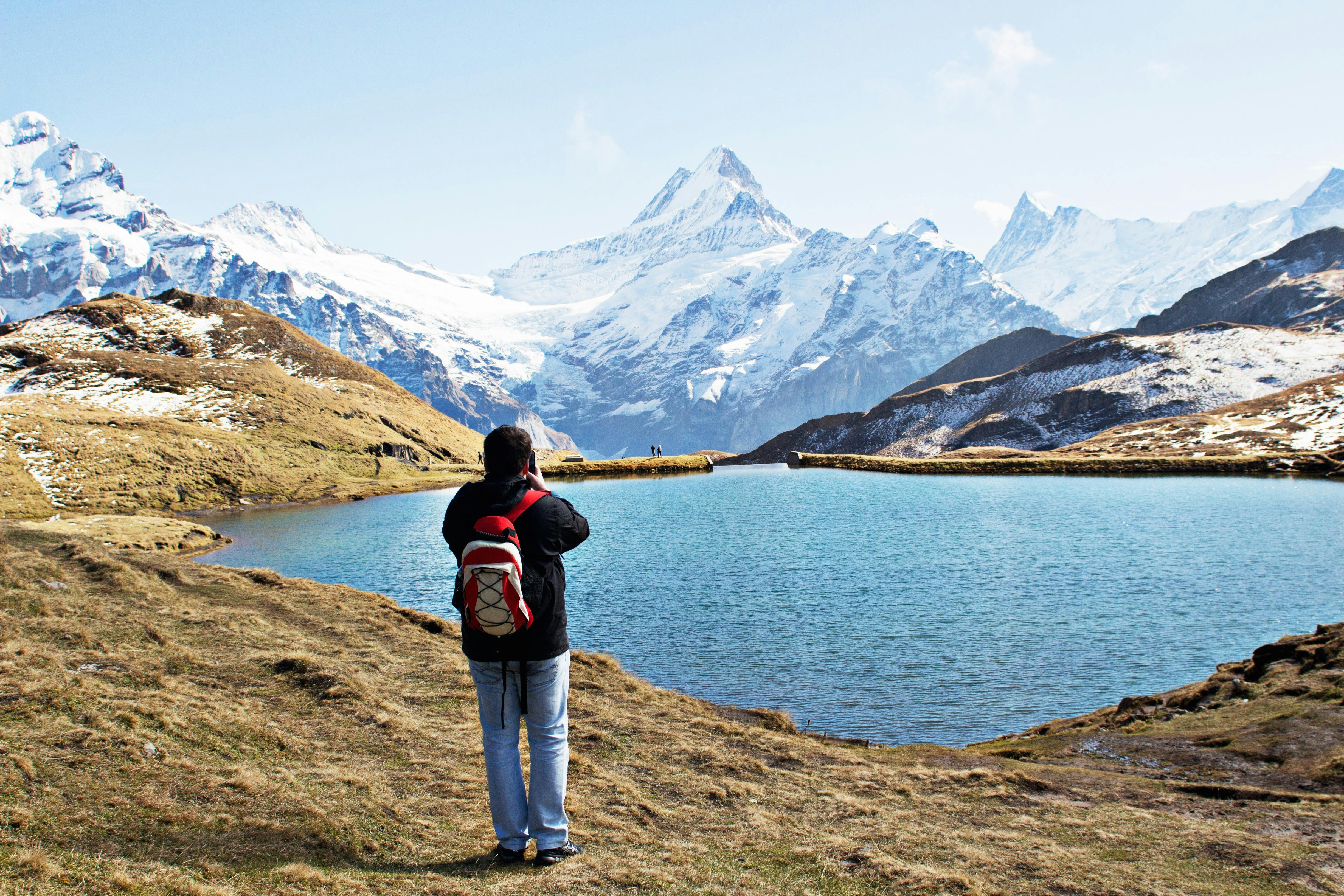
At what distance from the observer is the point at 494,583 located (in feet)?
26.9

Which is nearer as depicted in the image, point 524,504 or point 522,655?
point 522,655

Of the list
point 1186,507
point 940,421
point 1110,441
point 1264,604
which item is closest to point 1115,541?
point 1264,604

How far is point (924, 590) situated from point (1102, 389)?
Answer: 154591 mm

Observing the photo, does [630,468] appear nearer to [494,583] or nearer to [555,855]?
[555,855]

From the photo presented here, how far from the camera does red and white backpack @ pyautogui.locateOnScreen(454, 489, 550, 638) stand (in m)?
8.17

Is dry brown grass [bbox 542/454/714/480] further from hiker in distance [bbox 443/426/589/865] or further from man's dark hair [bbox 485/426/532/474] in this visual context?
hiker in distance [bbox 443/426/589/865]

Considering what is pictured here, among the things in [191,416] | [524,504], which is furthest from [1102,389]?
[524,504]

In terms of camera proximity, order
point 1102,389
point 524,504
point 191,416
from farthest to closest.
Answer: point 1102,389, point 191,416, point 524,504

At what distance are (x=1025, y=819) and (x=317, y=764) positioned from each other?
10354 mm

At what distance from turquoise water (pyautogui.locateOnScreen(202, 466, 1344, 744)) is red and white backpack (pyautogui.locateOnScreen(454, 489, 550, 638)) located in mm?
14358

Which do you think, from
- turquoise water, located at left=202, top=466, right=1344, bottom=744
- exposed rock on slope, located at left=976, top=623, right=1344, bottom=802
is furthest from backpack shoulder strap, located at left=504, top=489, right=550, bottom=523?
turquoise water, located at left=202, top=466, right=1344, bottom=744

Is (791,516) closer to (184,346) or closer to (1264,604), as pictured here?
(1264,604)

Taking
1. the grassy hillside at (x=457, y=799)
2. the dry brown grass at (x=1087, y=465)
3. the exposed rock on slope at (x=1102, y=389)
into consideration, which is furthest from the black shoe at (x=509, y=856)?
the exposed rock on slope at (x=1102, y=389)

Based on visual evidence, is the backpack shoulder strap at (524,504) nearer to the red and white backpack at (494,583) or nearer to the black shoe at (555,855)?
the red and white backpack at (494,583)
